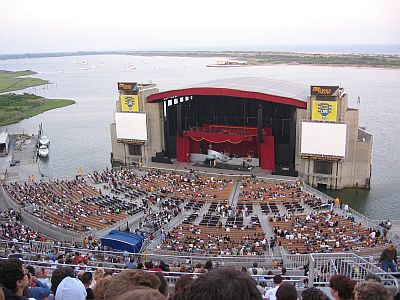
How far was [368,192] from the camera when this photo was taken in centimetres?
3744

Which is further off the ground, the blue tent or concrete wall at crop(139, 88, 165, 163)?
concrete wall at crop(139, 88, 165, 163)

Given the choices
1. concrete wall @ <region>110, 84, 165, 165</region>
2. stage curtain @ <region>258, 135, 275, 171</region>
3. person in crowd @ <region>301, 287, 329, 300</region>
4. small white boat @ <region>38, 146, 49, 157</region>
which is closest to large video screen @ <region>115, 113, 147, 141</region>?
concrete wall @ <region>110, 84, 165, 165</region>

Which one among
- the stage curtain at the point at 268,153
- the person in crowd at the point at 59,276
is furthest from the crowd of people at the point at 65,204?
the person in crowd at the point at 59,276

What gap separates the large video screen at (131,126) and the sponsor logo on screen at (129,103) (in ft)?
1.77

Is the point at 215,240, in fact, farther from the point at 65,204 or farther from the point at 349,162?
the point at 349,162

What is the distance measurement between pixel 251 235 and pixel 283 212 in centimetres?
621

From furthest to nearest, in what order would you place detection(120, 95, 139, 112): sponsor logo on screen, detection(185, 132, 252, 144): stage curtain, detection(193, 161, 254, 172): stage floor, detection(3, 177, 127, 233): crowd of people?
1. detection(120, 95, 139, 112): sponsor logo on screen
2. detection(185, 132, 252, 144): stage curtain
3. detection(193, 161, 254, 172): stage floor
4. detection(3, 177, 127, 233): crowd of people

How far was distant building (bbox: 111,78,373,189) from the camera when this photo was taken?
3716 cm

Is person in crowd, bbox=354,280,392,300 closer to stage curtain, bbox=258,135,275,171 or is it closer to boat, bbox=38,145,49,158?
stage curtain, bbox=258,135,275,171

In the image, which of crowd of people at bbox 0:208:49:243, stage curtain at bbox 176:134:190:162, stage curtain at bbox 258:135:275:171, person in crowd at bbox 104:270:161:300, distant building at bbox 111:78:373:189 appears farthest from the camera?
stage curtain at bbox 176:134:190:162

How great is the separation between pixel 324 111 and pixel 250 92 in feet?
22.7

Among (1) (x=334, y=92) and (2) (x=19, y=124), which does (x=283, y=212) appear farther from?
(2) (x=19, y=124)

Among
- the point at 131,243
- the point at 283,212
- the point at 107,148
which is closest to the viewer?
the point at 131,243

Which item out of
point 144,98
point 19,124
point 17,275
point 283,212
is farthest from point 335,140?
point 19,124
